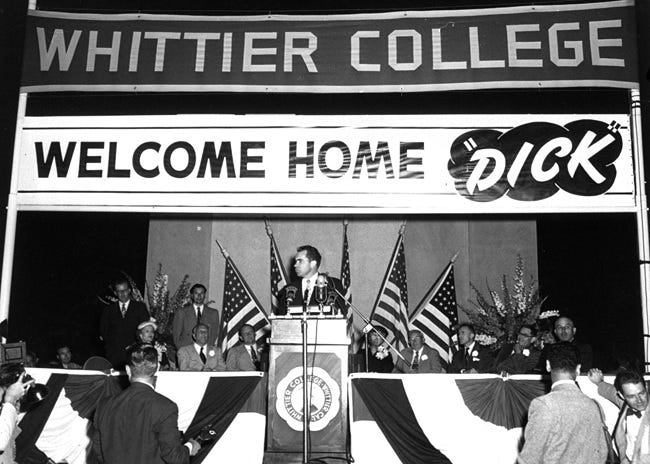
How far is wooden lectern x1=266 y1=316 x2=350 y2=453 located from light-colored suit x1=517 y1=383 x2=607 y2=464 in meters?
2.62

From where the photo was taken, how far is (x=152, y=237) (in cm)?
1384

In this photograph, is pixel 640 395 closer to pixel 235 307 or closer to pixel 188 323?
pixel 188 323

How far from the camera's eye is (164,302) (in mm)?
12375

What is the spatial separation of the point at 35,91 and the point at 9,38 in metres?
1.36

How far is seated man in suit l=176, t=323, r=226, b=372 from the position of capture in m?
9.09

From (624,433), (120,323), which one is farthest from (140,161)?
(624,433)

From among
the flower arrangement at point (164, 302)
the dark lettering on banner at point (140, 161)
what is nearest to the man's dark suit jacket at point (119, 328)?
the flower arrangement at point (164, 302)

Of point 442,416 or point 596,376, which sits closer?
point 596,376

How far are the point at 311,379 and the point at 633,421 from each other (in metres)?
2.65

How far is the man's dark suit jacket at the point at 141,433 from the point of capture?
4.51 m

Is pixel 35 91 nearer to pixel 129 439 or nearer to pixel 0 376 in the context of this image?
pixel 0 376

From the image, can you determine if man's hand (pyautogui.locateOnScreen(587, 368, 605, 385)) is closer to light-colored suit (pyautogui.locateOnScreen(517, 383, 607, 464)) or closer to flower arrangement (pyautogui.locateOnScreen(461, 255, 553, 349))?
light-colored suit (pyautogui.locateOnScreen(517, 383, 607, 464))

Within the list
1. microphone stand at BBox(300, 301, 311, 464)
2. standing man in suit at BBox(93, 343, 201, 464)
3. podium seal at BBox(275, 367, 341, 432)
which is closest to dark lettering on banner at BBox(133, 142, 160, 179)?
microphone stand at BBox(300, 301, 311, 464)

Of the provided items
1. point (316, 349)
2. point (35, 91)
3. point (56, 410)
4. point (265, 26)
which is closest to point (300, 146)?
point (265, 26)
